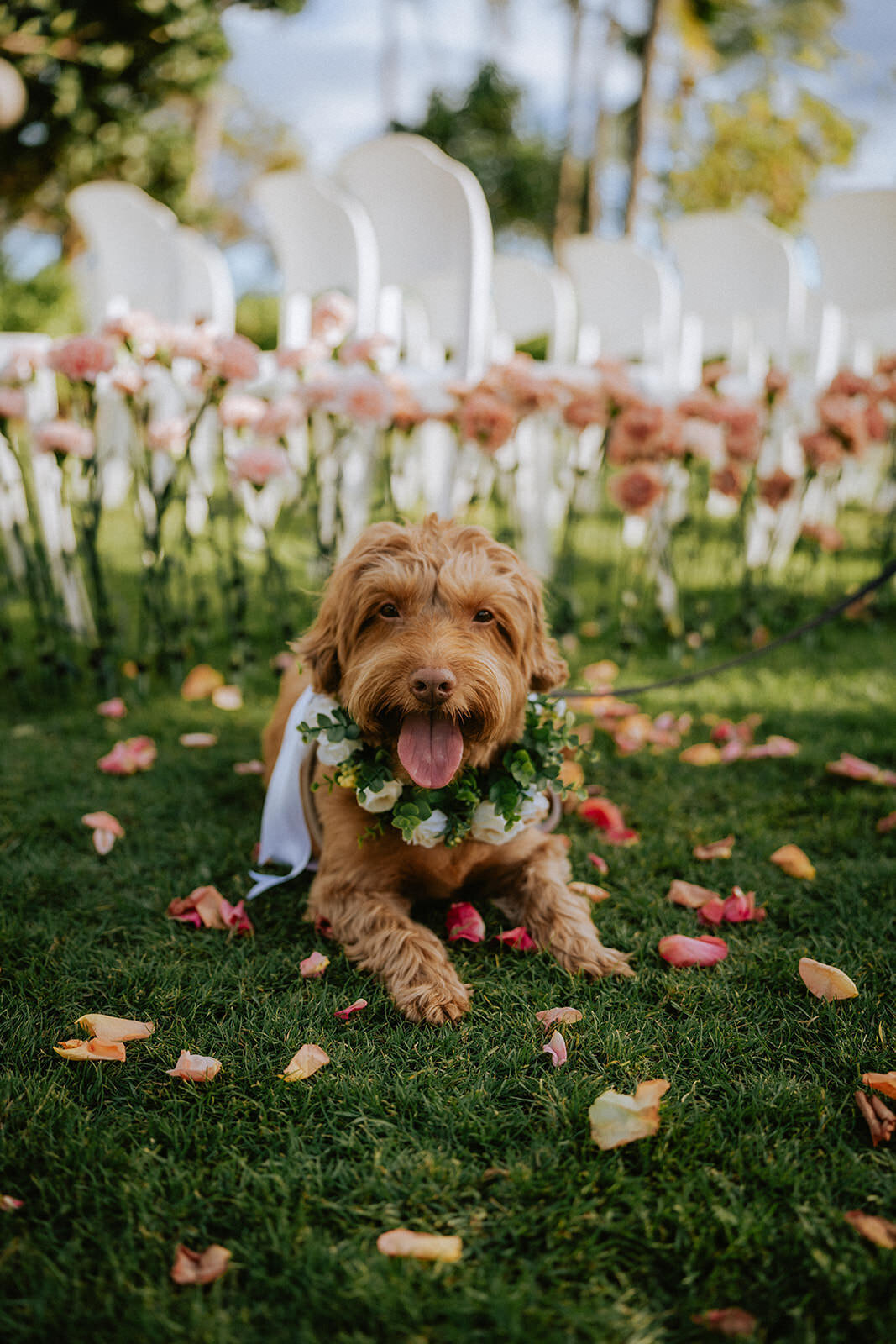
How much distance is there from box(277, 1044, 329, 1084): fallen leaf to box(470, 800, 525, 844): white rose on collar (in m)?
0.72

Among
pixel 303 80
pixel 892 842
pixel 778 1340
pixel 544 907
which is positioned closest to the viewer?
pixel 778 1340

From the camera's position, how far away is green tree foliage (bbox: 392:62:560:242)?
30109 millimetres

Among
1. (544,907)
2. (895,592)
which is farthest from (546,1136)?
(895,592)

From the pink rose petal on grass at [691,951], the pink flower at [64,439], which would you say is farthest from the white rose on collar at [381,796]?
the pink flower at [64,439]

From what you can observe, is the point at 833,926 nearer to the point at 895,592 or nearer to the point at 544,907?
the point at 544,907

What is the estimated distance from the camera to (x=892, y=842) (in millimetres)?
3197

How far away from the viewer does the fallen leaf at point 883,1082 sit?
1956mm

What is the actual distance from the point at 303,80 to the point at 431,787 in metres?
123

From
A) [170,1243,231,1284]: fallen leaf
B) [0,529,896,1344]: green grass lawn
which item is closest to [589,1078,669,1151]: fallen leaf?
[0,529,896,1344]: green grass lawn

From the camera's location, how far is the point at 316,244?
5.32 meters

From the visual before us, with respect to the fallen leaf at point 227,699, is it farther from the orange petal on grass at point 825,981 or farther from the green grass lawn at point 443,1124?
the orange petal on grass at point 825,981

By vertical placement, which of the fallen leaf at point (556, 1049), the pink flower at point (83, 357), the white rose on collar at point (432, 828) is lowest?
the fallen leaf at point (556, 1049)

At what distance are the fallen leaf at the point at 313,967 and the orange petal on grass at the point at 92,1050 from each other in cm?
50

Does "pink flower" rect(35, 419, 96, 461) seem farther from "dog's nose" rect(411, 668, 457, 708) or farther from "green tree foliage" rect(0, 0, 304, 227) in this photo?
"green tree foliage" rect(0, 0, 304, 227)
